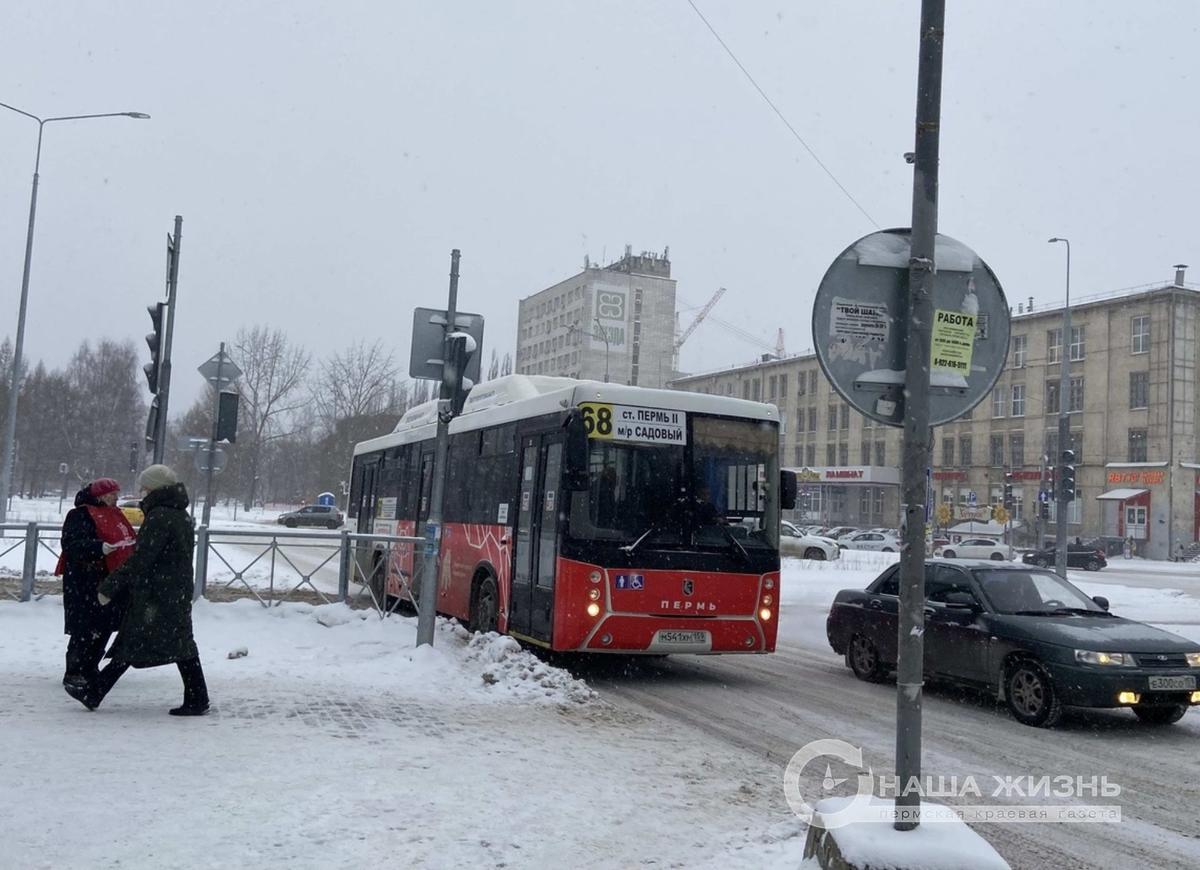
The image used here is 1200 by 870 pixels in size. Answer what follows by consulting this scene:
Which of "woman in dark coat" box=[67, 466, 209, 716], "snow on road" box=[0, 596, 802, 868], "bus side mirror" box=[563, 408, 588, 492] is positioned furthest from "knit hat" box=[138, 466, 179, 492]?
"bus side mirror" box=[563, 408, 588, 492]

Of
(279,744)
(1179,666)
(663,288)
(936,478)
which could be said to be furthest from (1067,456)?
(663,288)

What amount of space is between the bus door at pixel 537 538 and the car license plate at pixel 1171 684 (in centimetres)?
553

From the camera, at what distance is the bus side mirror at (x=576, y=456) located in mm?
10844

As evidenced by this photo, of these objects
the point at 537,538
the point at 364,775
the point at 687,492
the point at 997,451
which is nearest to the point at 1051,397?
the point at 997,451

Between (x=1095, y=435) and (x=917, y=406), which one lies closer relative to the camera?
A: (x=917, y=406)

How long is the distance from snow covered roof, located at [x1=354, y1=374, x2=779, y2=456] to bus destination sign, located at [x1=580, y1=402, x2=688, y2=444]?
0.23 ft

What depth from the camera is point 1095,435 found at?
62.4 m

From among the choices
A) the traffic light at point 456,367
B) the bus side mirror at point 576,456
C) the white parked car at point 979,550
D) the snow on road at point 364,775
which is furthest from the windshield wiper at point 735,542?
the white parked car at point 979,550

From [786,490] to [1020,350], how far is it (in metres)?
59.8

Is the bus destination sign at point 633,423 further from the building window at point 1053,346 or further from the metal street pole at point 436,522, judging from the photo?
the building window at point 1053,346

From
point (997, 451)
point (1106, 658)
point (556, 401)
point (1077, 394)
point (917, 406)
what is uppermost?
point (1077, 394)

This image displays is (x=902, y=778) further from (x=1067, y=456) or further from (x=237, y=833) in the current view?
(x=1067, y=456)

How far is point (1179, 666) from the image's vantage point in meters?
9.38

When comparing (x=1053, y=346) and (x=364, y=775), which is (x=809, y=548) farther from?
(x=364, y=775)
